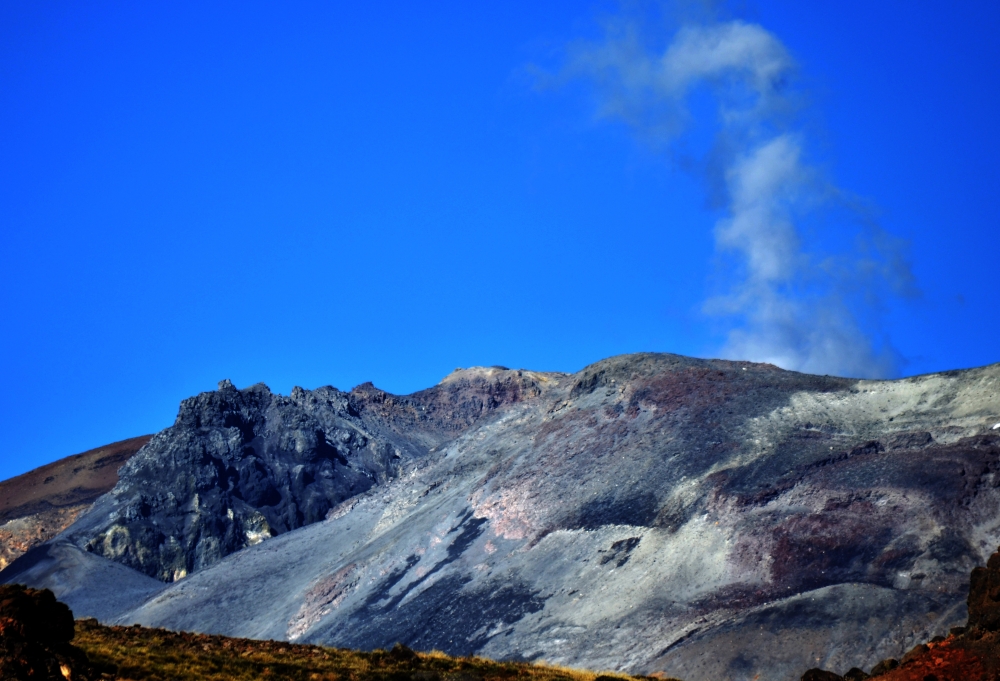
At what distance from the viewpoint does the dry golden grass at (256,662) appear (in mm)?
26406

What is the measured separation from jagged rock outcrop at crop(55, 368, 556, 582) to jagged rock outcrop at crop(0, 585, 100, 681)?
76085 millimetres

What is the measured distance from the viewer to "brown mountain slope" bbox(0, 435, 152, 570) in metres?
115

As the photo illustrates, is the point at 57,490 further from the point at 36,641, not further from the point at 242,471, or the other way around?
the point at 36,641

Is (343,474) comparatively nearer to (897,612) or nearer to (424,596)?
(424,596)

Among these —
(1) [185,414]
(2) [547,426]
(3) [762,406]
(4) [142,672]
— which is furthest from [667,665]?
(1) [185,414]

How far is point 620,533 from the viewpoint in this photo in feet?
187

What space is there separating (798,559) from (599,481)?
65.2 feet

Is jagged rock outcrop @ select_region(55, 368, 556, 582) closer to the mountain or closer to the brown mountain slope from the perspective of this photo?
the mountain

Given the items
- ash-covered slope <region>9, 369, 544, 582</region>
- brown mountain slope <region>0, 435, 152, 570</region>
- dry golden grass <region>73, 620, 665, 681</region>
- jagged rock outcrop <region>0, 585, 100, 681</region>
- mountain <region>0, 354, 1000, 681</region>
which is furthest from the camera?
brown mountain slope <region>0, 435, 152, 570</region>

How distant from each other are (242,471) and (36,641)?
8741 centimetres

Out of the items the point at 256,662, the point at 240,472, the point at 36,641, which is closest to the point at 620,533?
the point at 256,662

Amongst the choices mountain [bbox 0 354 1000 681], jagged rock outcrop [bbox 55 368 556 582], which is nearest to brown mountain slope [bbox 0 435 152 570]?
jagged rock outcrop [bbox 55 368 556 582]

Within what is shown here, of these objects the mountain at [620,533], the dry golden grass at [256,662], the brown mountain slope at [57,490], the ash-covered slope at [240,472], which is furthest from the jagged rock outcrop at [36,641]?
the brown mountain slope at [57,490]

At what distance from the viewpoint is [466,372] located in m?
146
